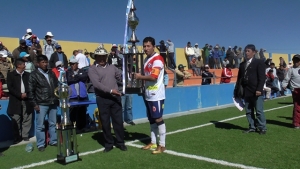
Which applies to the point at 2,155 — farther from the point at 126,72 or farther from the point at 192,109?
the point at 192,109

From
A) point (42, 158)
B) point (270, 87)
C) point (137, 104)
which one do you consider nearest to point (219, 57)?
point (270, 87)

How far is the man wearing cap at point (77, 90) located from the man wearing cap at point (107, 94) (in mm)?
2381

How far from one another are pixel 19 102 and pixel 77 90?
1.62 meters

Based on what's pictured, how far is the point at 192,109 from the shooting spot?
12.3 m

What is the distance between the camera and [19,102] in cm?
693

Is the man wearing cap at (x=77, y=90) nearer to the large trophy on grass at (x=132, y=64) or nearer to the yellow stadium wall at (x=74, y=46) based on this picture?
the large trophy on grass at (x=132, y=64)

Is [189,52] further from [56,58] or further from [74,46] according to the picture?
[56,58]

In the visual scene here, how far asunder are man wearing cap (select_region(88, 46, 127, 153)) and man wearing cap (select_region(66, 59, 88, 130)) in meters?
2.38

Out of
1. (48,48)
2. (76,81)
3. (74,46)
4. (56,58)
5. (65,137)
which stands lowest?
(65,137)

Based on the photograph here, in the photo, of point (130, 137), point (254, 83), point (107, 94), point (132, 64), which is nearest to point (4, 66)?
point (130, 137)

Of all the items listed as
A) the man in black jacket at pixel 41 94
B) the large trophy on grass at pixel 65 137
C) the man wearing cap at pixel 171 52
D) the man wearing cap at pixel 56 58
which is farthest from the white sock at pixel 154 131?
the man wearing cap at pixel 171 52

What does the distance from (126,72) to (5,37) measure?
31.5ft

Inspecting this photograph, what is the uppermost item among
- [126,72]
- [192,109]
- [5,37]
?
[5,37]

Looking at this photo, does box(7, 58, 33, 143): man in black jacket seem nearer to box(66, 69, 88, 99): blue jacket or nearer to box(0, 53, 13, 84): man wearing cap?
box(66, 69, 88, 99): blue jacket
